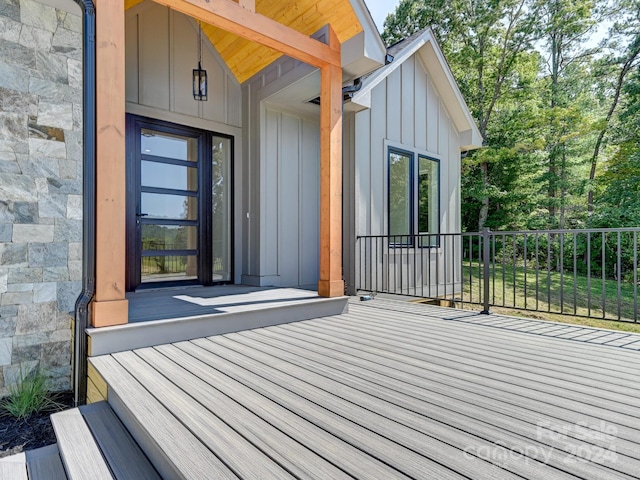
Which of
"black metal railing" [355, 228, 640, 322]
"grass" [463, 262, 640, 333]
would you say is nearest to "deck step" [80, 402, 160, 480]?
"black metal railing" [355, 228, 640, 322]

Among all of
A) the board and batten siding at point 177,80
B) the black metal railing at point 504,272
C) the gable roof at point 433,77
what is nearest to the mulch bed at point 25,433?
the board and batten siding at point 177,80

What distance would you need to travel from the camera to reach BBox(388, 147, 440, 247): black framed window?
18.9ft

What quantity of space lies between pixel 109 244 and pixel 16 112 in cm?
111

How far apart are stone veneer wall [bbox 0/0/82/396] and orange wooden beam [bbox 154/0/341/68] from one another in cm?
88

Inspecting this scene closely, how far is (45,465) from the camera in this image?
1554mm

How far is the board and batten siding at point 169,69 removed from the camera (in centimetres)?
404

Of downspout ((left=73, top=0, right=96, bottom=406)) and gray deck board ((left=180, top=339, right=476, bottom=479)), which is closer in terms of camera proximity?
gray deck board ((left=180, top=339, right=476, bottom=479))

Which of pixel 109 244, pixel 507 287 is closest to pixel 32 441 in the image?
pixel 109 244

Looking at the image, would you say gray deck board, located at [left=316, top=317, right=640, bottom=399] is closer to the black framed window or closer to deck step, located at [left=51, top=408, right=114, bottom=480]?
deck step, located at [left=51, top=408, right=114, bottom=480]

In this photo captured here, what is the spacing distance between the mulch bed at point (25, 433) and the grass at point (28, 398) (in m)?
0.04

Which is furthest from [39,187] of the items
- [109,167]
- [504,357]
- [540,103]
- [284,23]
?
[540,103]

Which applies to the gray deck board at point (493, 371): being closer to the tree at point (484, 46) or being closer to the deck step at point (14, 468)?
the deck step at point (14, 468)

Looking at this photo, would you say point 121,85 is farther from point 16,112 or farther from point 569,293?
point 569,293

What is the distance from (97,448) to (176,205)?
10.8 feet
